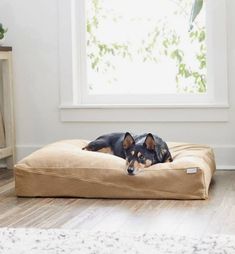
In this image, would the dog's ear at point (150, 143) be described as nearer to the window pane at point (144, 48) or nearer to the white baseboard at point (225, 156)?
the white baseboard at point (225, 156)

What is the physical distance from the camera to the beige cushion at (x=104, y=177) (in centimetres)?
333

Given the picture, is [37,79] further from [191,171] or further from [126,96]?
[191,171]

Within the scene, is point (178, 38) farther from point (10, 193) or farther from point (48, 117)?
point (10, 193)

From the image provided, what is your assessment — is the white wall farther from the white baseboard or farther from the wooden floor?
the wooden floor

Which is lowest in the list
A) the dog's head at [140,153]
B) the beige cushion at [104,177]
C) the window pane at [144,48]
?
the beige cushion at [104,177]

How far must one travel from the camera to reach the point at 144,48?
4.56 meters

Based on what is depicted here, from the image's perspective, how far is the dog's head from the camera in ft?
11.2

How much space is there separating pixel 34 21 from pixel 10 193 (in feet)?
5.07

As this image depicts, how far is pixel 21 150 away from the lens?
4.64 metres

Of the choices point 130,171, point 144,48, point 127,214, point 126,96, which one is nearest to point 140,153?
point 130,171

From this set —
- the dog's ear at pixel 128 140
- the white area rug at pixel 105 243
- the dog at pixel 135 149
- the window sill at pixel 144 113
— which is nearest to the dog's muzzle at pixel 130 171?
the dog at pixel 135 149

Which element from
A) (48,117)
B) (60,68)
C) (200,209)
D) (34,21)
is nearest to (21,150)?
(48,117)

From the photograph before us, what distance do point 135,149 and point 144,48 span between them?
4.21 ft

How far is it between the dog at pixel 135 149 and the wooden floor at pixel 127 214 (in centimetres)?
27
